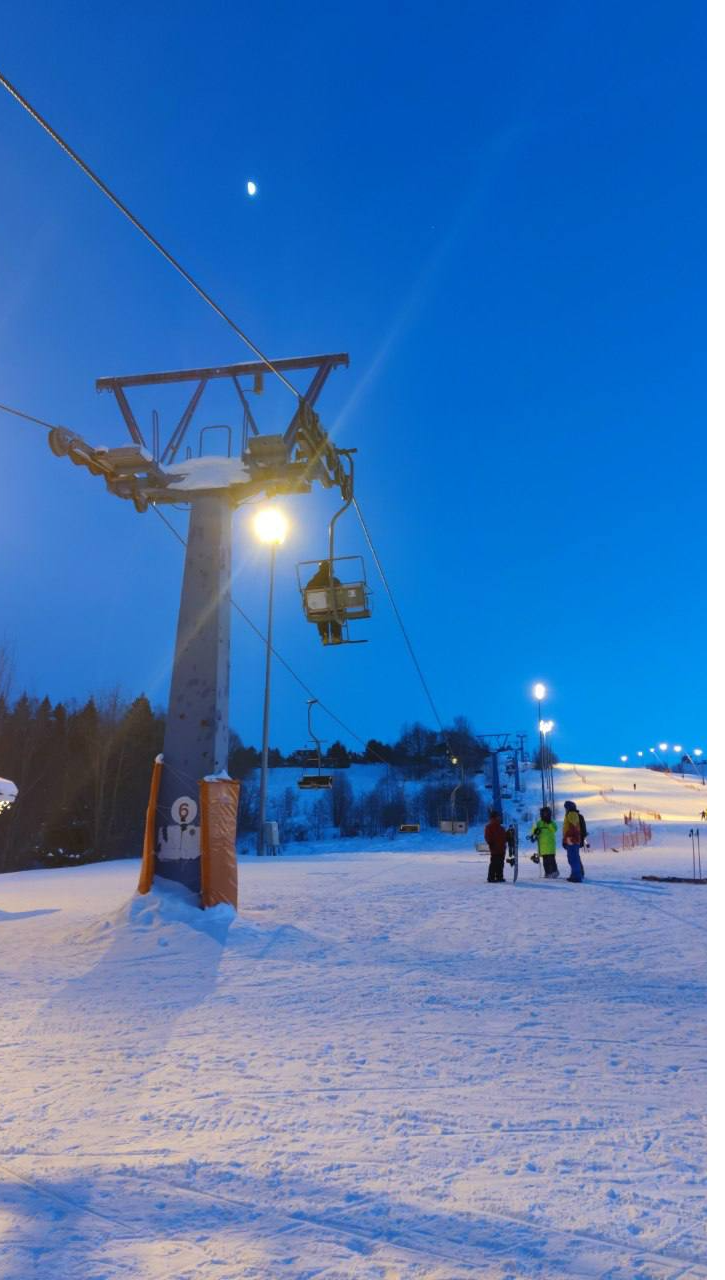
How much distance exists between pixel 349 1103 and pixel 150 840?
25.4 ft

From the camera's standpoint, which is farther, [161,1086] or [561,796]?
[561,796]

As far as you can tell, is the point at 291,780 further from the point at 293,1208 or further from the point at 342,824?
the point at 293,1208

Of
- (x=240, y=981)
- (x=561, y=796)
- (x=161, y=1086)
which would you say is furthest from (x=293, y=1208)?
(x=561, y=796)

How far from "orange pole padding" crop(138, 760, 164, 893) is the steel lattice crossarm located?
4.61 m

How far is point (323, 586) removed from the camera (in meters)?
13.6

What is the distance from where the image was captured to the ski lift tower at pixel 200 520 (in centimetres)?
1189

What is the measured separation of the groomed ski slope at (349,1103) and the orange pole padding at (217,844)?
588 millimetres

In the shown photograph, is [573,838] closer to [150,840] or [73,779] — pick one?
[150,840]

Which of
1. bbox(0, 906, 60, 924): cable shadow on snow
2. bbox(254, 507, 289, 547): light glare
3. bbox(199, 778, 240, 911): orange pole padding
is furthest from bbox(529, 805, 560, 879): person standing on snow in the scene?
bbox(254, 507, 289, 547): light glare

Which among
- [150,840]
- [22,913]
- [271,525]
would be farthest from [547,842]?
[271,525]

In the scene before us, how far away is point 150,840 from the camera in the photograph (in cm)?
1194

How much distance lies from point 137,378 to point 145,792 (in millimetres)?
50797

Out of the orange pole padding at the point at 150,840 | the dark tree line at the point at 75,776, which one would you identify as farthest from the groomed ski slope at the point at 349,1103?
the dark tree line at the point at 75,776

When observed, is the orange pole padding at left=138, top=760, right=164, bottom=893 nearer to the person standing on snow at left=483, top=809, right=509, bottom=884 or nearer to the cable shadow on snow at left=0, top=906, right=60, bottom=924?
the cable shadow on snow at left=0, top=906, right=60, bottom=924
